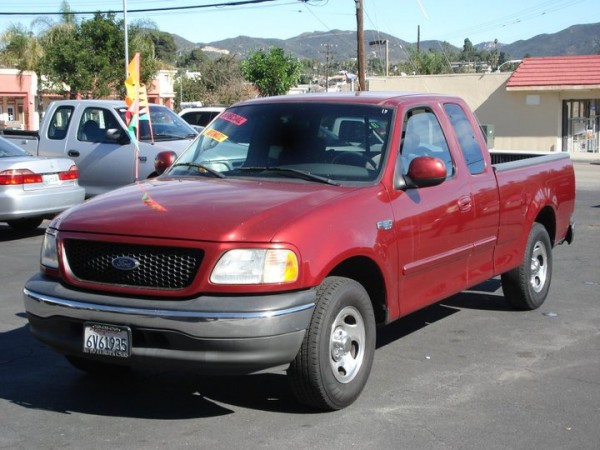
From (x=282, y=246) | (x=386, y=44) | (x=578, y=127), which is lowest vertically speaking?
(x=282, y=246)

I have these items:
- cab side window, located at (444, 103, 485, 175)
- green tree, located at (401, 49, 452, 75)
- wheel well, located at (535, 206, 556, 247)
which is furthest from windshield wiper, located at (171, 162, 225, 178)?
green tree, located at (401, 49, 452, 75)

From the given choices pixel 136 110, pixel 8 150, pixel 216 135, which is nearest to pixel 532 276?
pixel 216 135

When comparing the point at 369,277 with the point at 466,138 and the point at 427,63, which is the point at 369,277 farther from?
the point at 427,63

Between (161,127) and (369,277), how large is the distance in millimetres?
10698

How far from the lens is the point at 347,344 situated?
5406mm

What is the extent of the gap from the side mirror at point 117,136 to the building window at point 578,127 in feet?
105

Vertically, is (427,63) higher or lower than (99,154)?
higher

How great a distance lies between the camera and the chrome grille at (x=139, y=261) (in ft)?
16.3

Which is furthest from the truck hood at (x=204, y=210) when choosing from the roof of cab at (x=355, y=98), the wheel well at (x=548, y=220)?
the wheel well at (x=548, y=220)

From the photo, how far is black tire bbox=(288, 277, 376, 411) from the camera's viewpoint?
200 inches

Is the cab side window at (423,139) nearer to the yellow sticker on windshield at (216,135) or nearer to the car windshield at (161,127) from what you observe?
the yellow sticker on windshield at (216,135)

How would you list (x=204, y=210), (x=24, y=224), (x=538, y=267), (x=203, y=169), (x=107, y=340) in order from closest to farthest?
(x=107, y=340)
(x=204, y=210)
(x=203, y=169)
(x=538, y=267)
(x=24, y=224)

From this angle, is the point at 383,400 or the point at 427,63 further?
the point at 427,63

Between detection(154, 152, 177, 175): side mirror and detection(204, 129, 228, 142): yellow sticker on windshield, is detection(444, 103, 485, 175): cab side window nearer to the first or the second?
detection(204, 129, 228, 142): yellow sticker on windshield
